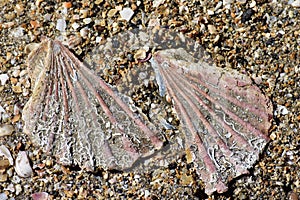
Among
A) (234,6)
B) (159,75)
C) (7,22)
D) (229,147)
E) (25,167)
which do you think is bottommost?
(229,147)

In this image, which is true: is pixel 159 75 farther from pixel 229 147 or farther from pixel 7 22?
pixel 7 22

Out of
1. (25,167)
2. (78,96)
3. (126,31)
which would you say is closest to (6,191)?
(25,167)

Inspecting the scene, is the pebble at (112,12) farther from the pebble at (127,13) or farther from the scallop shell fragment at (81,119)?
the scallop shell fragment at (81,119)

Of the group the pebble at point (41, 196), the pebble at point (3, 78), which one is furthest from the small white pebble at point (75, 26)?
the pebble at point (41, 196)

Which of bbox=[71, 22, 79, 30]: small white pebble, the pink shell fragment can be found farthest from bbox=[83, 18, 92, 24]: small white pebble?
the pink shell fragment

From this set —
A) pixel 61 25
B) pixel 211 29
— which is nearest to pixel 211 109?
pixel 211 29

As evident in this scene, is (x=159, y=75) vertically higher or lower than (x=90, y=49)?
lower
